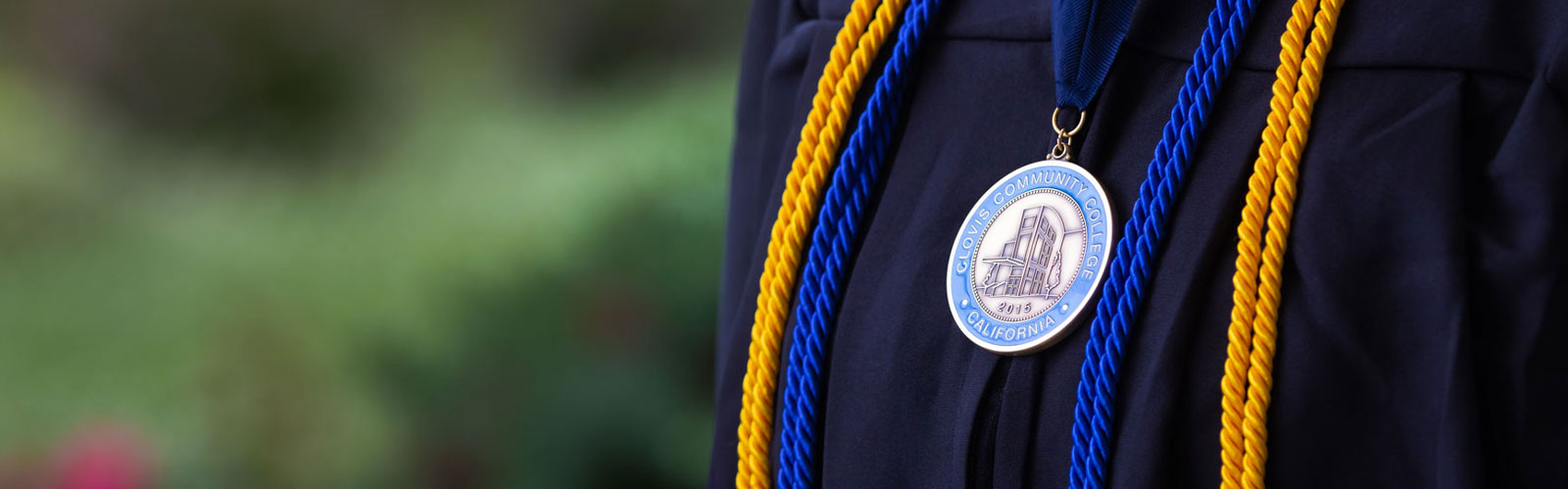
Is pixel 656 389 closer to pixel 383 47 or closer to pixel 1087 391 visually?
pixel 383 47

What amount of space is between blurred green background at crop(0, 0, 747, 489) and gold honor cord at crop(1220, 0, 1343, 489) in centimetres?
78

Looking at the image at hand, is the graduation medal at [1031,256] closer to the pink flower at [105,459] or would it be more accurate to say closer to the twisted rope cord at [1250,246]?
the twisted rope cord at [1250,246]

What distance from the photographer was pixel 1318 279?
36 cm

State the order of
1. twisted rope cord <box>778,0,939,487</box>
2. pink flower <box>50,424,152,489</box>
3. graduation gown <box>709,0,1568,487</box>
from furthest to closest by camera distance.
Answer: pink flower <box>50,424,152,489</box>, twisted rope cord <box>778,0,939,487</box>, graduation gown <box>709,0,1568,487</box>

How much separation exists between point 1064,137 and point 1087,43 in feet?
0.11

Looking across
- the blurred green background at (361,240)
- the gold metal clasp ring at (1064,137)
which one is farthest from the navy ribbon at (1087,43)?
the blurred green background at (361,240)

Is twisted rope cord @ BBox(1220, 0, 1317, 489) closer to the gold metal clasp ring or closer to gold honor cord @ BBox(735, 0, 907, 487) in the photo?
the gold metal clasp ring

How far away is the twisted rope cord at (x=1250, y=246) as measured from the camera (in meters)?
0.36

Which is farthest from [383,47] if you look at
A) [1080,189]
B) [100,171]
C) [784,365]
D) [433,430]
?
[1080,189]

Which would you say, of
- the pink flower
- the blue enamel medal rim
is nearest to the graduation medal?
the blue enamel medal rim

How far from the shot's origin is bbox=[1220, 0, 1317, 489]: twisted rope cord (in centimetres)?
36

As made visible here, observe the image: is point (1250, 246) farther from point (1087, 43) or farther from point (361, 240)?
point (361, 240)

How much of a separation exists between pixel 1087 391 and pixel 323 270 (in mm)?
919

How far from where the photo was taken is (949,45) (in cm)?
50
